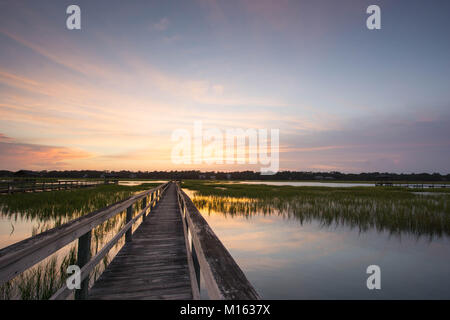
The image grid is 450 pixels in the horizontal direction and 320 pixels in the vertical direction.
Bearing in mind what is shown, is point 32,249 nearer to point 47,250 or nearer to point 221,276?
point 47,250

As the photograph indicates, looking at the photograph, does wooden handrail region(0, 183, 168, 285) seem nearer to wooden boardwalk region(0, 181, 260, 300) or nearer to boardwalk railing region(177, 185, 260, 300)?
wooden boardwalk region(0, 181, 260, 300)

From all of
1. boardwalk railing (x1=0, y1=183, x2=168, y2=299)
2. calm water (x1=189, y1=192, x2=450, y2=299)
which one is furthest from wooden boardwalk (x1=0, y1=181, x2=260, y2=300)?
calm water (x1=189, y1=192, x2=450, y2=299)

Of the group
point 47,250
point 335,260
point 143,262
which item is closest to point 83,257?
point 47,250

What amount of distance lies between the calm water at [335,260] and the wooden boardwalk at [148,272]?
264cm

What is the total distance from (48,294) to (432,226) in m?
15.1

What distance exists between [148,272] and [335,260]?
20.8 feet

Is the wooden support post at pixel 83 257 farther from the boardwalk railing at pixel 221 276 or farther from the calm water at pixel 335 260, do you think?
the calm water at pixel 335 260

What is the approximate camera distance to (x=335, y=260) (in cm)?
716

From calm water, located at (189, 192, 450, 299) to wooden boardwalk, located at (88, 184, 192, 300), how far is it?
8.67 feet

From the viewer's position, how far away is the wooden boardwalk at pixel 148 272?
10.7ft

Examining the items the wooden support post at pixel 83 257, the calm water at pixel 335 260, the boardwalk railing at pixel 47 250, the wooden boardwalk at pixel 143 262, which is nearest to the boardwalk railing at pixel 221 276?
the wooden boardwalk at pixel 143 262
